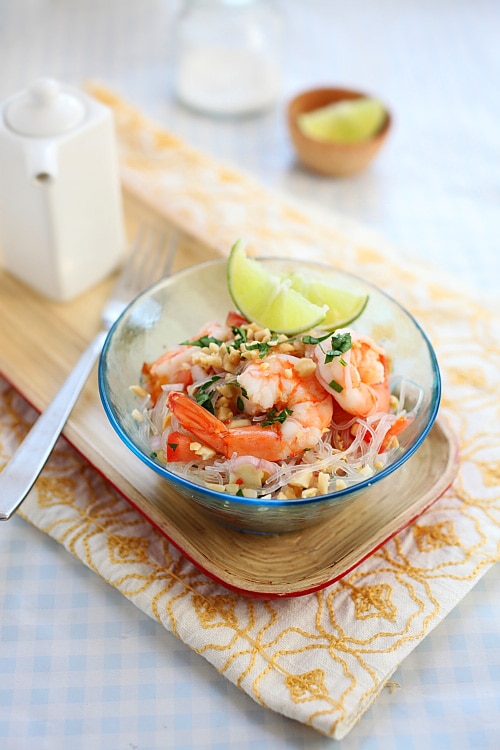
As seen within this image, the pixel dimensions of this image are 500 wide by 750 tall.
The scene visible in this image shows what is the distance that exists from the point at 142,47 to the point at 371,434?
95.6 inches

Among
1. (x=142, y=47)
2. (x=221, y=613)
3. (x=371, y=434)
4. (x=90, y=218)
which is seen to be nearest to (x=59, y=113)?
(x=90, y=218)

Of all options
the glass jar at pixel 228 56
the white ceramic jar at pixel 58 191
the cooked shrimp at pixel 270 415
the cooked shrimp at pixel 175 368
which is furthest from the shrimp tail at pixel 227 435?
the glass jar at pixel 228 56

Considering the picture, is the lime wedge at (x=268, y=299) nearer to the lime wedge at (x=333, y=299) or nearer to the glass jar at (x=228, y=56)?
the lime wedge at (x=333, y=299)

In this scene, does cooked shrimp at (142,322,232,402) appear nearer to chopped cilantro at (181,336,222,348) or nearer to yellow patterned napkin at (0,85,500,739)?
chopped cilantro at (181,336,222,348)

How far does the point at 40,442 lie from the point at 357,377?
645 mm

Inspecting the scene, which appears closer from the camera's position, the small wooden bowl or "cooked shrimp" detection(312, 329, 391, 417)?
"cooked shrimp" detection(312, 329, 391, 417)

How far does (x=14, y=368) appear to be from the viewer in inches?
72.9

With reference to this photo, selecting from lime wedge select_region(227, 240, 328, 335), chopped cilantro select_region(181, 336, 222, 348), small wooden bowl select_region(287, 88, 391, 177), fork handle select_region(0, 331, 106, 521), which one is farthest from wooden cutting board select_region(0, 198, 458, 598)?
small wooden bowl select_region(287, 88, 391, 177)

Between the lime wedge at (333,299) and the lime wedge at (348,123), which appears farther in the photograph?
the lime wedge at (348,123)

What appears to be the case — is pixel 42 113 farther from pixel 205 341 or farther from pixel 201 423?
pixel 201 423

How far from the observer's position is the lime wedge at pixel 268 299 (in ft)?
5.17

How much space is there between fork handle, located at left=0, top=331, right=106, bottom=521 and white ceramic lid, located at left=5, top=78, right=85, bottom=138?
52cm

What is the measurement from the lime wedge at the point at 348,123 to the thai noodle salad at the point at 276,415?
132 centimetres

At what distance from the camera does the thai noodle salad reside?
142cm
